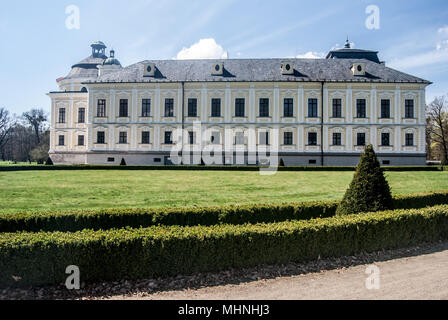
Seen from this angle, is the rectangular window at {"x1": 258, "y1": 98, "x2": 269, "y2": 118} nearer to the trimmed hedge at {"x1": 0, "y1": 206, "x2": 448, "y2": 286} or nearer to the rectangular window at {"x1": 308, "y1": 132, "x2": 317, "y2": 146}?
the rectangular window at {"x1": 308, "y1": 132, "x2": 317, "y2": 146}

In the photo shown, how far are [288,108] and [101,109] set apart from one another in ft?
68.1

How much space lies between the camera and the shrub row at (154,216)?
7312 millimetres

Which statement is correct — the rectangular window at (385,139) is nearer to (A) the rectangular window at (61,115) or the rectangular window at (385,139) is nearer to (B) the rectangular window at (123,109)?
(B) the rectangular window at (123,109)

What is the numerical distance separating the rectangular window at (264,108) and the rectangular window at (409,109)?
14481mm

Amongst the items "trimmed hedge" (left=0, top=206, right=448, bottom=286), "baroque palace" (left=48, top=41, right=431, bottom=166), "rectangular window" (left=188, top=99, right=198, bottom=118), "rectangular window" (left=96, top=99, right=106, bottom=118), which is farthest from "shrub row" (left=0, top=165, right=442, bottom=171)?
"trimmed hedge" (left=0, top=206, right=448, bottom=286)

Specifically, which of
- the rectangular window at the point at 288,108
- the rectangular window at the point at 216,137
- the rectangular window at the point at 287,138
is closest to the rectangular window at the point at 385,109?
the rectangular window at the point at 288,108

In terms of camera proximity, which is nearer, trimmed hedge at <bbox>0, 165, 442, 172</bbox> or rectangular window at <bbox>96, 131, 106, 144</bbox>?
trimmed hedge at <bbox>0, 165, 442, 172</bbox>

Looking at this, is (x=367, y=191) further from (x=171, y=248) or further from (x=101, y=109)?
(x=101, y=109)

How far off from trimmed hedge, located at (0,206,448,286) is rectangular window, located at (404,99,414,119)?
30.2m

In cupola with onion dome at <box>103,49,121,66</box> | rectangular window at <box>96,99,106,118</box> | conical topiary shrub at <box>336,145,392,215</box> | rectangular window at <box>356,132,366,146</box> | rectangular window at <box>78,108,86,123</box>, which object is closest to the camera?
conical topiary shrub at <box>336,145,392,215</box>

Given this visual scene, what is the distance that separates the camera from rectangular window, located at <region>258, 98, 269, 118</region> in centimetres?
3259

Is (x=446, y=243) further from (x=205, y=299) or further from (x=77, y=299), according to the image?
(x=77, y=299)
